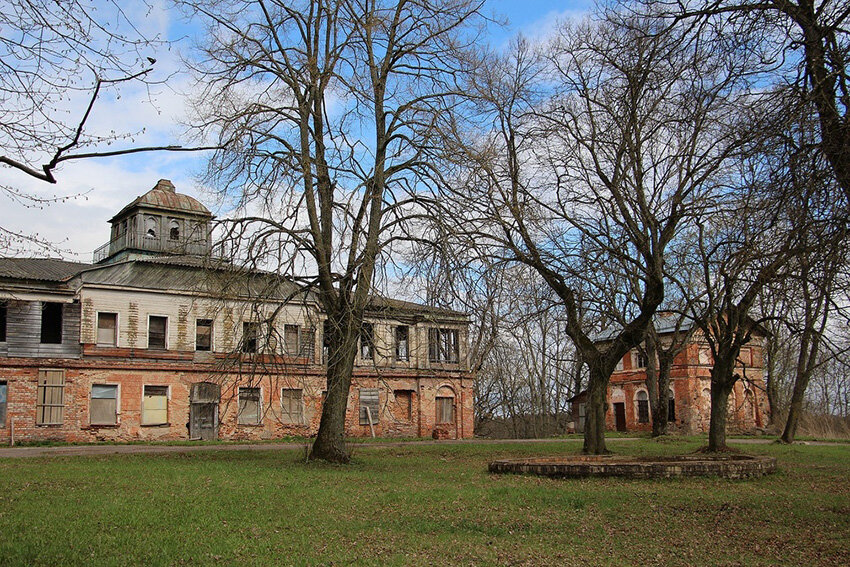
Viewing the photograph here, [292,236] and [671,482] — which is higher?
[292,236]

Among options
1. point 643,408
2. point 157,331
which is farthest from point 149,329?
point 643,408

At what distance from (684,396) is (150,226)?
3542 centimetres

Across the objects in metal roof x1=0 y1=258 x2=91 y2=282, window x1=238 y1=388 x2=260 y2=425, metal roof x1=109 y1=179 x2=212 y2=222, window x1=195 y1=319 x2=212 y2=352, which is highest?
metal roof x1=109 y1=179 x2=212 y2=222

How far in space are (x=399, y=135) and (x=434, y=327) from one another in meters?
5.52

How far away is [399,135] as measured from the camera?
66.5 ft

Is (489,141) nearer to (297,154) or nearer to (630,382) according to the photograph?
(297,154)

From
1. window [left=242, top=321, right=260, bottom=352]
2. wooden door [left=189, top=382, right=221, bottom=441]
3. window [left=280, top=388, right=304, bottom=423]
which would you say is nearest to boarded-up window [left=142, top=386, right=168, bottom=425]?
wooden door [left=189, top=382, right=221, bottom=441]

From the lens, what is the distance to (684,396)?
168ft

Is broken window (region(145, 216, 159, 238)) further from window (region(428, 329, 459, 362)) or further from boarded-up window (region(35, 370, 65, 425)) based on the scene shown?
window (region(428, 329, 459, 362))

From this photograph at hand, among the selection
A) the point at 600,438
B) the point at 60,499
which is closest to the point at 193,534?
the point at 60,499

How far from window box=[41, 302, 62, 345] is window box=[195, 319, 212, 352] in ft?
19.5

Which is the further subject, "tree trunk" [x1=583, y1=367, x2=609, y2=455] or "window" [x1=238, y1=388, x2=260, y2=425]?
"window" [x1=238, y1=388, x2=260, y2=425]

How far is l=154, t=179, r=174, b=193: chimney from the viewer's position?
42938 millimetres

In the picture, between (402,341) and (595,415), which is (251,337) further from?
(402,341)
